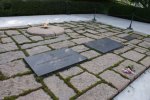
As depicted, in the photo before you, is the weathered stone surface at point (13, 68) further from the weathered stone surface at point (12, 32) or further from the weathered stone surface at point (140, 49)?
the weathered stone surface at point (140, 49)

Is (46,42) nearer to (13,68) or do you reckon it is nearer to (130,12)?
(13,68)

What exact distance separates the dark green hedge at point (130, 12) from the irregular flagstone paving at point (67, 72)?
5815 millimetres

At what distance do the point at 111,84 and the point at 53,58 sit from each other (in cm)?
135

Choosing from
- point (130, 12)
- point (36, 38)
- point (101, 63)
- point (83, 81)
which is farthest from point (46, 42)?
point (130, 12)

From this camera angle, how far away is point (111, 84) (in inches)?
110

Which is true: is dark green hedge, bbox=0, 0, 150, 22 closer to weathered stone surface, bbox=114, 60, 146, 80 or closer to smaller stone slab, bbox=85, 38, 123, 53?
smaller stone slab, bbox=85, 38, 123, 53

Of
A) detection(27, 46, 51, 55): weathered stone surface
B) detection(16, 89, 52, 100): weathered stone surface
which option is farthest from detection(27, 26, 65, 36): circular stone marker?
detection(16, 89, 52, 100): weathered stone surface

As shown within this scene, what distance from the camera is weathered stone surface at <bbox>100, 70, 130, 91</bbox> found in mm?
2807

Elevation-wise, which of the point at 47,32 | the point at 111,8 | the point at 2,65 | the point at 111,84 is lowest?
the point at 111,84

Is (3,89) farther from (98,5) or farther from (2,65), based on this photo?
(98,5)

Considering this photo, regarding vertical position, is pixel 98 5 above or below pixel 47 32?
above

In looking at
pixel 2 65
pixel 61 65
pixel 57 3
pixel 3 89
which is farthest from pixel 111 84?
pixel 57 3

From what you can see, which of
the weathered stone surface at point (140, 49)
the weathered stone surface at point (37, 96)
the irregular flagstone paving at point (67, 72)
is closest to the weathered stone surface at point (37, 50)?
the irregular flagstone paving at point (67, 72)

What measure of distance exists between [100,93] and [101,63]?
110 centimetres
